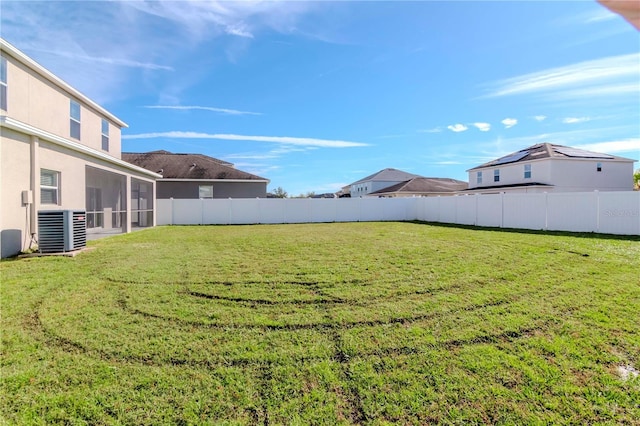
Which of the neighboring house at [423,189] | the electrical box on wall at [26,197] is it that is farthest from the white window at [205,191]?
the neighboring house at [423,189]

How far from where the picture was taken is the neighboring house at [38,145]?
7352 millimetres

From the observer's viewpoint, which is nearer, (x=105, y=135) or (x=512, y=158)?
(x=105, y=135)

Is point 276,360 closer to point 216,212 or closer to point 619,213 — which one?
point 619,213

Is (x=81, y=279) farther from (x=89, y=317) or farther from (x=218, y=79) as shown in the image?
(x=218, y=79)

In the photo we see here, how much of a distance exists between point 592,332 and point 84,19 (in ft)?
43.8

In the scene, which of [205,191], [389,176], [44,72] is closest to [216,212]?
[205,191]

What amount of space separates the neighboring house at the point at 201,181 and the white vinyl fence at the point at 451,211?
9.28 ft

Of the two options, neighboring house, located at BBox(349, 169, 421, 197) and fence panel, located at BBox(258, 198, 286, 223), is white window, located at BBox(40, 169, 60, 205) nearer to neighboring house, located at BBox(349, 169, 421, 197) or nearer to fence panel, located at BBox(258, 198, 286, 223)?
fence panel, located at BBox(258, 198, 286, 223)

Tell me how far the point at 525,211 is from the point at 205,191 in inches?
795

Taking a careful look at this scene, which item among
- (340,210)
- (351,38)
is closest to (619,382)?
(351,38)

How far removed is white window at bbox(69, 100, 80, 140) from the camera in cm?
1121

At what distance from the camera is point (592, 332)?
11.3 feet

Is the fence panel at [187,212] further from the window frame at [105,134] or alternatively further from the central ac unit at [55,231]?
the central ac unit at [55,231]

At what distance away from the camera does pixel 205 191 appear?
22.2 m
